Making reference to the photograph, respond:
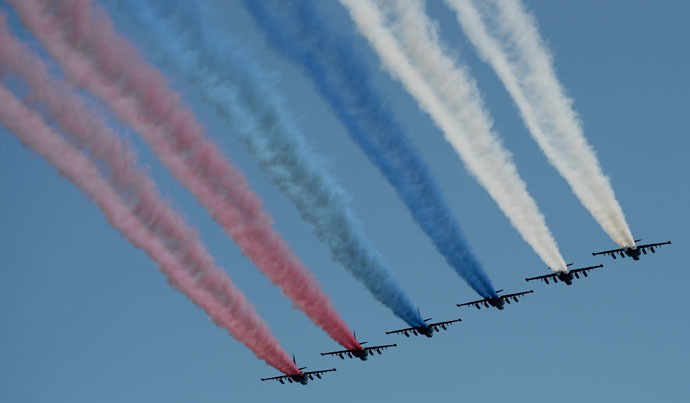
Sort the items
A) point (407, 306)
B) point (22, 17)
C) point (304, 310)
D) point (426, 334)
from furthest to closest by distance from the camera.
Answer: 1. point (426, 334)
2. point (407, 306)
3. point (304, 310)
4. point (22, 17)

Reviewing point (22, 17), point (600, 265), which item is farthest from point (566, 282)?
point (22, 17)

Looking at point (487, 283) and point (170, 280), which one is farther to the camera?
point (487, 283)

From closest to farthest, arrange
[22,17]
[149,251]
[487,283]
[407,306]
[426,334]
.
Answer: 1. [22,17]
2. [149,251]
3. [407,306]
4. [487,283]
5. [426,334]

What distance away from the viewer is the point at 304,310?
37125mm

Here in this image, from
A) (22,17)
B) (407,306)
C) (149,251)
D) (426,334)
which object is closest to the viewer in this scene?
(22,17)

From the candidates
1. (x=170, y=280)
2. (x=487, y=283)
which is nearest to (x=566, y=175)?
(x=487, y=283)

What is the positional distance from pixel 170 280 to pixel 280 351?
11373mm

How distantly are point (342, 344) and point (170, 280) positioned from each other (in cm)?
1404

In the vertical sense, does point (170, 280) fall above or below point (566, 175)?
below

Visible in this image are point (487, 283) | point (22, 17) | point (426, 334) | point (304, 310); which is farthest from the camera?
point (426, 334)

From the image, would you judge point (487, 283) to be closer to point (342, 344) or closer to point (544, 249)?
point (544, 249)

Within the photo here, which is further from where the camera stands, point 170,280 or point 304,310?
point 304,310

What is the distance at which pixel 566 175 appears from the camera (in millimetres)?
38438

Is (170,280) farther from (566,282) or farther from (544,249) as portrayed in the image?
(566,282)
